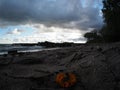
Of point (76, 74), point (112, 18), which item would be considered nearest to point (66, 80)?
point (76, 74)


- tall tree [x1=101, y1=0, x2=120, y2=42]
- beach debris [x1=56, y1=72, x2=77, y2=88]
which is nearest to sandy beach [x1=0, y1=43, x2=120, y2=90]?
beach debris [x1=56, y1=72, x2=77, y2=88]

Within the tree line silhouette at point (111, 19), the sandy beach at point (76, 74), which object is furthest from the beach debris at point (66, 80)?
the tree line silhouette at point (111, 19)

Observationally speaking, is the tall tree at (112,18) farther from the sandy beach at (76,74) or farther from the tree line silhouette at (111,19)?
the sandy beach at (76,74)

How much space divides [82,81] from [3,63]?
350 cm

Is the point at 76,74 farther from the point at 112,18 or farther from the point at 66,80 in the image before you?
the point at 112,18

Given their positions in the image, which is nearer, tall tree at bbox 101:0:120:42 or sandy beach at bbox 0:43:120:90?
sandy beach at bbox 0:43:120:90

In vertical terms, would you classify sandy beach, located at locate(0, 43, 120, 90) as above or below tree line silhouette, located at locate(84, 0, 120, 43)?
below

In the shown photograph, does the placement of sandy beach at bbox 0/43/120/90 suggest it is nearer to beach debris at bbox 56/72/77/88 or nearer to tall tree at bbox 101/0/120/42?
beach debris at bbox 56/72/77/88

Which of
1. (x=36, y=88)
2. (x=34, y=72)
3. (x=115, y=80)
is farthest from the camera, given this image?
(x=34, y=72)

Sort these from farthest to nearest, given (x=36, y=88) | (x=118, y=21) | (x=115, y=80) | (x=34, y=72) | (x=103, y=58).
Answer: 1. (x=118, y=21)
2. (x=103, y=58)
3. (x=34, y=72)
4. (x=115, y=80)
5. (x=36, y=88)

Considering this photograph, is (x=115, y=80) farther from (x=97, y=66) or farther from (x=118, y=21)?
(x=118, y=21)

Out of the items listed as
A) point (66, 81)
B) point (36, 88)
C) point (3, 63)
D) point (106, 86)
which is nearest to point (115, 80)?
point (106, 86)

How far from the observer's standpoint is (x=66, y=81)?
6.61m

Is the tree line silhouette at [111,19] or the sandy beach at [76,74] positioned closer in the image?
the sandy beach at [76,74]
